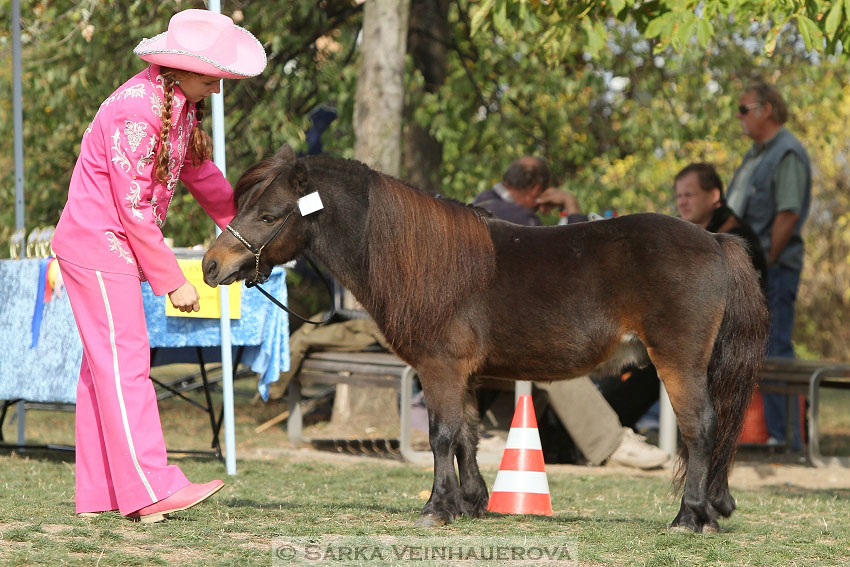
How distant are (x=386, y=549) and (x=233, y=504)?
1368 mm

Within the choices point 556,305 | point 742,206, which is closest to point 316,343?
point 742,206

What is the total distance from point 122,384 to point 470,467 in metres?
1.59

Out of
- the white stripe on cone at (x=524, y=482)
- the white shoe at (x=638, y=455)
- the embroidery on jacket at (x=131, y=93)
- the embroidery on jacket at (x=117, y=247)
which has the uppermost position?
the embroidery on jacket at (x=131, y=93)

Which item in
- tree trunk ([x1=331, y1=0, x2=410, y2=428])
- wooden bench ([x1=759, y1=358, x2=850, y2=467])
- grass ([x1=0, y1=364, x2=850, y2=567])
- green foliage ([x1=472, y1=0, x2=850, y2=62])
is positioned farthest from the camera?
tree trunk ([x1=331, y1=0, x2=410, y2=428])

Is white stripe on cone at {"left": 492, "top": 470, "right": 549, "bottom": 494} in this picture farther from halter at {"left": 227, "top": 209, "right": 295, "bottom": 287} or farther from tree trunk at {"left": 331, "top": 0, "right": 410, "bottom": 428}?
tree trunk at {"left": 331, "top": 0, "right": 410, "bottom": 428}

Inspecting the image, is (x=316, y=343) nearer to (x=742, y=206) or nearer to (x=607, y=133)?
(x=742, y=206)

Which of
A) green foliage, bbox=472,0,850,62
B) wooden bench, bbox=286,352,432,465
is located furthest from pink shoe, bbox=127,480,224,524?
green foliage, bbox=472,0,850,62

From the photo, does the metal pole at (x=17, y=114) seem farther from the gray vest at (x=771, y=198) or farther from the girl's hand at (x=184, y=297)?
the gray vest at (x=771, y=198)

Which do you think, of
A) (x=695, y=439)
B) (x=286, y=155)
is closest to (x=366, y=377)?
(x=286, y=155)

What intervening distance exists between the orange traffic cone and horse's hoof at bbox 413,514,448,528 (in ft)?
2.31

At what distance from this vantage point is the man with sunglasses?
8.32 meters

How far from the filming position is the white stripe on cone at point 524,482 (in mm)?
5223

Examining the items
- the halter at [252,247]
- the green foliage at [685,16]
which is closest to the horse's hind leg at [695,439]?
the halter at [252,247]

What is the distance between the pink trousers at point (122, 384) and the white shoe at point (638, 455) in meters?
4.11
